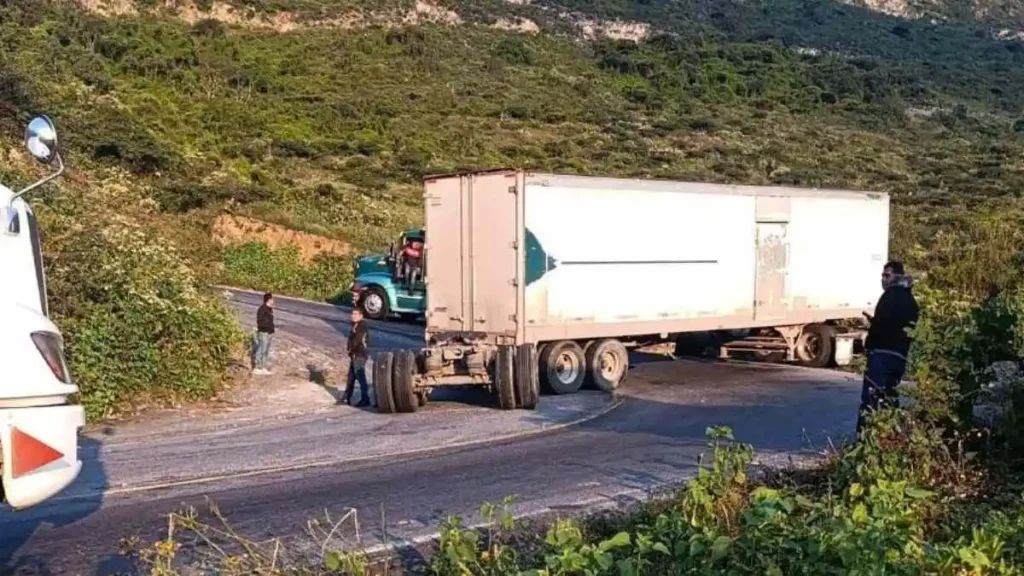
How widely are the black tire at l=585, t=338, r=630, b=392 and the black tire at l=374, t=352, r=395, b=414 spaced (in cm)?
355

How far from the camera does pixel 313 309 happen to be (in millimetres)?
26594

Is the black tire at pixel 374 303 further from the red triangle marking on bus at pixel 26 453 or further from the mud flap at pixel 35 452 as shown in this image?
the red triangle marking on bus at pixel 26 453

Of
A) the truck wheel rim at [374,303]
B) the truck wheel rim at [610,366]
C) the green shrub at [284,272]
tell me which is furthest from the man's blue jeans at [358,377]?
the green shrub at [284,272]

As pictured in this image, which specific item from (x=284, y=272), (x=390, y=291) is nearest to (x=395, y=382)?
(x=390, y=291)

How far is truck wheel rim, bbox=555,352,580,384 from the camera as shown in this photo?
54.3 feet

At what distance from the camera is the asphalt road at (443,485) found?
785 cm

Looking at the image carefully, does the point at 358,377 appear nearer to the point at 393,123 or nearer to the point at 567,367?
the point at 567,367

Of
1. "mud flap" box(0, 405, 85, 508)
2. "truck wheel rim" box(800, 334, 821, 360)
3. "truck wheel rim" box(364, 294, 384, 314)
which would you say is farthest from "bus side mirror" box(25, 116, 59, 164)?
"truck wheel rim" box(364, 294, 384, 314)

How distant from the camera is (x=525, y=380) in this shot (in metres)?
14.8

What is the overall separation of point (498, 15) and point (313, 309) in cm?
5390

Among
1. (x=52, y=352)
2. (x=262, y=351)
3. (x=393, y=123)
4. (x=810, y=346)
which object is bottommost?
(x=810, y=346)

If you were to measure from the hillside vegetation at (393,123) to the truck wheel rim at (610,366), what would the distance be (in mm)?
5461

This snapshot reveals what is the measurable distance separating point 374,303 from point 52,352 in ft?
68.7

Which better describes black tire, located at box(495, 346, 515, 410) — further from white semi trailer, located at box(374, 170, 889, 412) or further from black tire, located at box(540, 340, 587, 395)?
black tire, located at box(540, 340, 587, 395)
